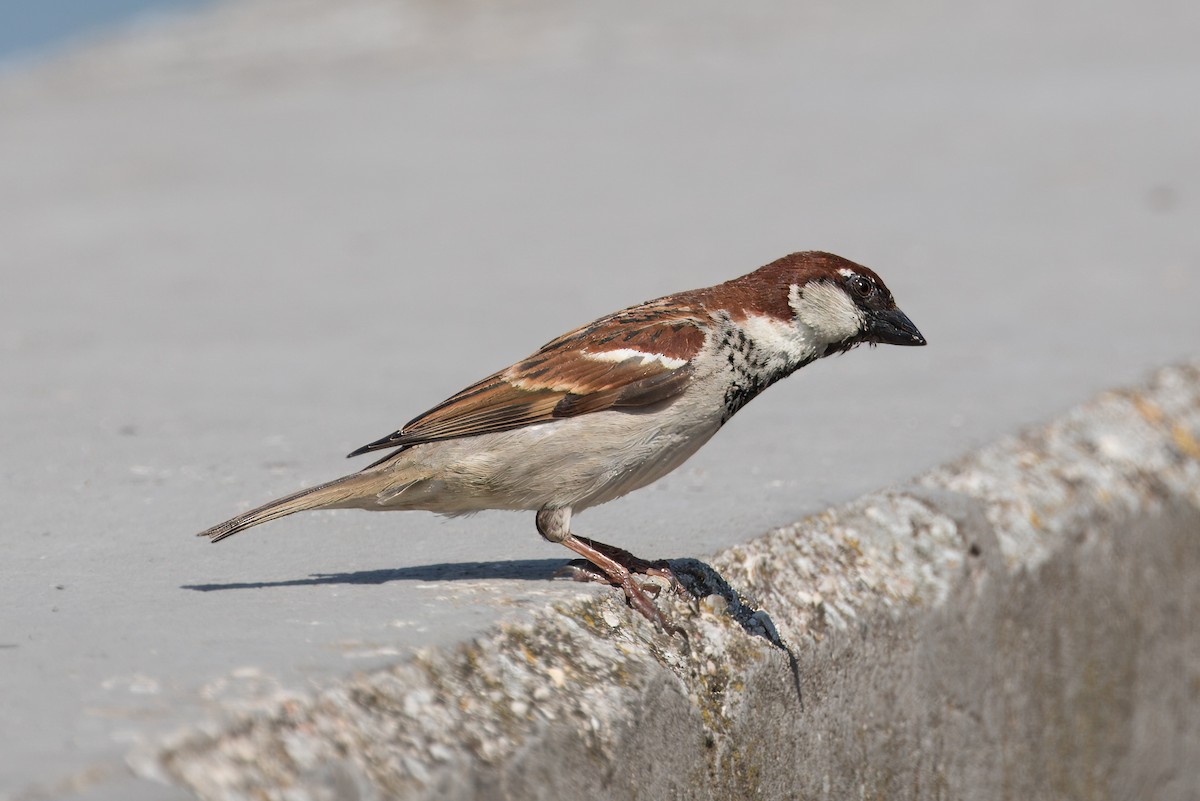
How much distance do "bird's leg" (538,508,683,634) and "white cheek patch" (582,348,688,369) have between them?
410 millimetres

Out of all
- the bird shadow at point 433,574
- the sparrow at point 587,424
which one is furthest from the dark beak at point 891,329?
the bird shadow at point 433,574

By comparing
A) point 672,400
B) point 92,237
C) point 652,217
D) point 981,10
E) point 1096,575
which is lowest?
point 1096,575

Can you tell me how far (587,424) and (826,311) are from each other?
0.75 m

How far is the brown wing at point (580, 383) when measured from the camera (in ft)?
12.5

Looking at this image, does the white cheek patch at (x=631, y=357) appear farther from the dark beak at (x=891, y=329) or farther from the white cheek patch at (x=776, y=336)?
the dark beak at (x=891, y=329)

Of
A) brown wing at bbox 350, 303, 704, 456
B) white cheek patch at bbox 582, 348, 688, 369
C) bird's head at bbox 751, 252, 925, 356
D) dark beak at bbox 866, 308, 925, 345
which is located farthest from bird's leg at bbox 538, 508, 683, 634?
dark beak at bbox 866, 308, 925, 345

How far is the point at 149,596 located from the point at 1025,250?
233 inches

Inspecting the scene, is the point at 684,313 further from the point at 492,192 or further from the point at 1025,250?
the point at 492,192

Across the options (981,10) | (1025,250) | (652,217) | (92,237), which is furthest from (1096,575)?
(981,10)

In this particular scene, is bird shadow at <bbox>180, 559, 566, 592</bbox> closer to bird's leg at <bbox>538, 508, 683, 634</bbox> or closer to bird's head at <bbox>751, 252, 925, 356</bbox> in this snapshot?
bird's leg at <bbox>538, 508, 683, 634</bbox>

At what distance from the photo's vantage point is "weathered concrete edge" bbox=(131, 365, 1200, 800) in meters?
2.56

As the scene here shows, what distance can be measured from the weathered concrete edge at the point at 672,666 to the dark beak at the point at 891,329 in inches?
20.1

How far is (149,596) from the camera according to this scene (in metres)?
3.38

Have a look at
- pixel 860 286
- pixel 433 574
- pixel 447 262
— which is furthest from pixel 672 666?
pixel 447 262
